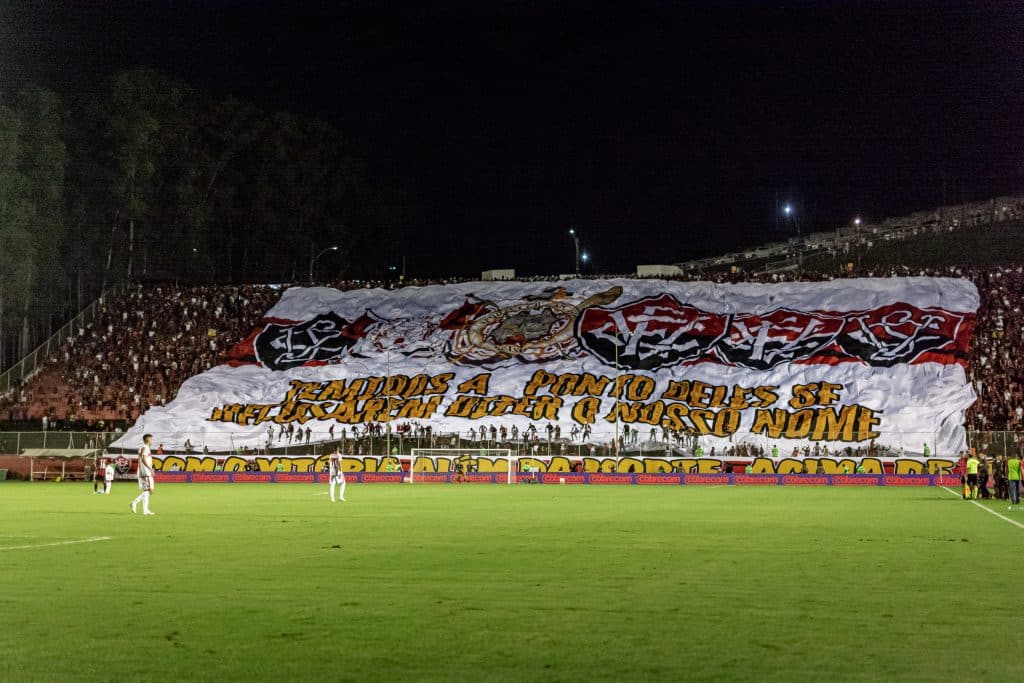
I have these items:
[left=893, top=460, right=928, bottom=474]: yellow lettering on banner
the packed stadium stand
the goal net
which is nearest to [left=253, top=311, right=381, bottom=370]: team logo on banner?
the packed stadium stand

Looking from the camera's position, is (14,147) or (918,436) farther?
(14,147)

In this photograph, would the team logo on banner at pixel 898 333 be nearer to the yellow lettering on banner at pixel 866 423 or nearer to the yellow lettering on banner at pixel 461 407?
the yellow lettering on banner at pixel 866 423

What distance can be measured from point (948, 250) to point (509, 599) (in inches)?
3591

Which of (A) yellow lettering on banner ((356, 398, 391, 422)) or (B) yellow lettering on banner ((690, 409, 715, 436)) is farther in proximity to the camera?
(A) yellow lettering on banner ((356, 398, 391, 422))

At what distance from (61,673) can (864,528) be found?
2076 centimetres

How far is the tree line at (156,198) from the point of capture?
8344 cm

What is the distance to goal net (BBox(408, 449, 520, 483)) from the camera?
200ft

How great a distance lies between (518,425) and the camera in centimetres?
6950

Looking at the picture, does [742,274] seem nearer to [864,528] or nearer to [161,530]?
[864,528]

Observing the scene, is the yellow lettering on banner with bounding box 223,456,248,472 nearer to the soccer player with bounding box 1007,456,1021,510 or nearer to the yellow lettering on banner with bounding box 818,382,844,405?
the yellow lettering on banner with bounding box 818,382,844,405

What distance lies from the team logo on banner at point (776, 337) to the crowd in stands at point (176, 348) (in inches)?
219

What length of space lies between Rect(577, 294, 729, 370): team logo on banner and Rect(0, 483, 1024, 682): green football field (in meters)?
44.3

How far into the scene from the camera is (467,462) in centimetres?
6169

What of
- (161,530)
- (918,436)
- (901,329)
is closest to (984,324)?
(901,329)
